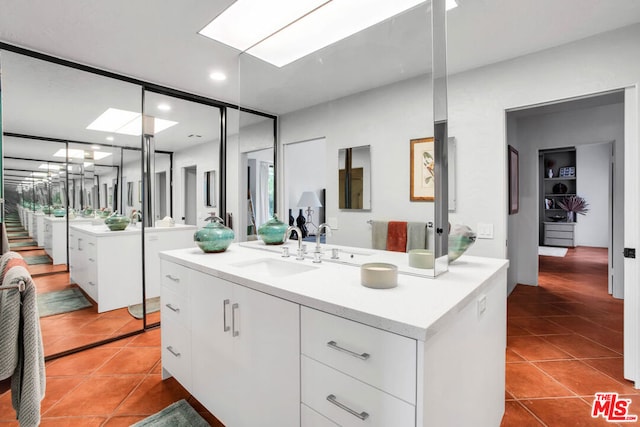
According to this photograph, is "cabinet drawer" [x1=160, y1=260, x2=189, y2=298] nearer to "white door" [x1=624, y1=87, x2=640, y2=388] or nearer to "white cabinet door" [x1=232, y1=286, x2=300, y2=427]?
"white cabinet door" [x1=232, y1=286, x2=300, y2=427]

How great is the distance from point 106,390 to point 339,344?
76.7 inches

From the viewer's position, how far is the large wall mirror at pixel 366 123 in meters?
1.47

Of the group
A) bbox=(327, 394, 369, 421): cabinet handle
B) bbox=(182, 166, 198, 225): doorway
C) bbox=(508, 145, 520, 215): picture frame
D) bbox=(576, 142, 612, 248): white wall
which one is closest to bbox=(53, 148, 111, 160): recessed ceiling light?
bbox=(182, 166, 198, 225): doorway

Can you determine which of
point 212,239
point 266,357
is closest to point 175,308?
point 212,239

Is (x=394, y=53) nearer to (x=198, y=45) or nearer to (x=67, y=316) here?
(x=198, y=45)

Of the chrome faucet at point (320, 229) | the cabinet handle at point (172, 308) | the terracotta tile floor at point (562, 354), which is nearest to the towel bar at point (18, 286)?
the cabinet handle at point (172, 308)

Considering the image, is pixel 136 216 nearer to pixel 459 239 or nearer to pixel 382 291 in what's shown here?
pixel 382 291

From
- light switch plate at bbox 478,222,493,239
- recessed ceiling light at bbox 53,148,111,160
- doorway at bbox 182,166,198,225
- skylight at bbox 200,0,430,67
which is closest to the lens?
skylight at bbox 200,0,430,67

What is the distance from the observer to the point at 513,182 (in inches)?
155

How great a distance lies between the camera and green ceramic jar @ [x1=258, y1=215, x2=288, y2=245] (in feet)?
7.54

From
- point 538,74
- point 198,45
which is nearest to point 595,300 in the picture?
point 538,74

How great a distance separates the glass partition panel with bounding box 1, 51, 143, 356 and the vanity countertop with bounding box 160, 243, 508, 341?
1.82 m

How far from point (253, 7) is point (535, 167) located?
14.4ft

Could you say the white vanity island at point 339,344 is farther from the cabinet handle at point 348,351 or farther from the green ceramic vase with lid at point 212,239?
the green ceramic vase with lid at point 212,239
